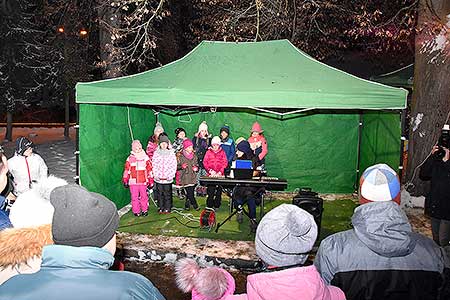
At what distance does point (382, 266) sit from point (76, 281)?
1.78m

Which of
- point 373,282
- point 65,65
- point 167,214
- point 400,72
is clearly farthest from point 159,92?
point 65,65

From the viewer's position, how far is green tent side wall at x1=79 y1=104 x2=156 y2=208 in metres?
7.46

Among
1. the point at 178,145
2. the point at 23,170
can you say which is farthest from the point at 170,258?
the point at 178,145

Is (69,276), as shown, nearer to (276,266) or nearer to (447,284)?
(276,266)

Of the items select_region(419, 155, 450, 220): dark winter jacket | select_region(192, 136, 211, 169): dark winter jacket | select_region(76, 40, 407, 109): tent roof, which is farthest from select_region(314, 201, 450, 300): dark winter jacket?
select_region(192, 136, 211, 169): dark winter jacket

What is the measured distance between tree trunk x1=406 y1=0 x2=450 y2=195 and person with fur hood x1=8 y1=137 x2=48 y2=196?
6.90 m

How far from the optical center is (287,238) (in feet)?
7.48

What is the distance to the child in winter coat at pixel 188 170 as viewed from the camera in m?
8.76

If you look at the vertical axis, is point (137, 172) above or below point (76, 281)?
below

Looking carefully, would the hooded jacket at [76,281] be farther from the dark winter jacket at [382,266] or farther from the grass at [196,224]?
the grass at [196,224]

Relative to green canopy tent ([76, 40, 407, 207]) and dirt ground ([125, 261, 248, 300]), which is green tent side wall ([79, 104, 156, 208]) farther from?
dirt ground ([125, 261, 248, 300])

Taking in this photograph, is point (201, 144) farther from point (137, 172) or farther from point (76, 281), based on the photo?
point (76, 281)

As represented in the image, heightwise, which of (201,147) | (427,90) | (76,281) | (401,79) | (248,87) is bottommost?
(201,147)

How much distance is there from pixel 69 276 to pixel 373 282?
1767mm
